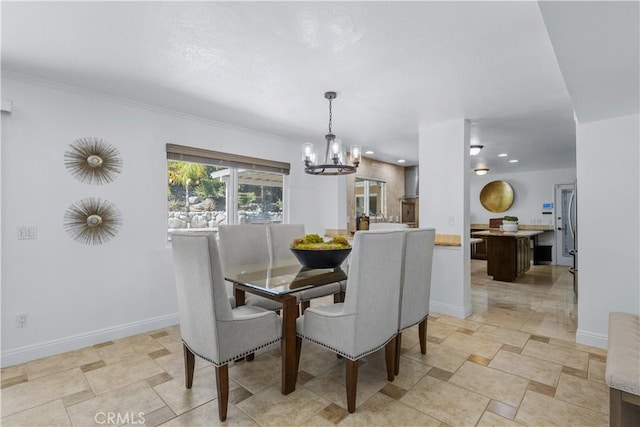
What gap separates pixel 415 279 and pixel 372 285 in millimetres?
670

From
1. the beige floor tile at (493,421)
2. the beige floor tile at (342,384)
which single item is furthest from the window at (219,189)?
the beige floor tile at (493,421)

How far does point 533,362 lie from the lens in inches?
99.4

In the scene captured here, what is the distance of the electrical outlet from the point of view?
254cm

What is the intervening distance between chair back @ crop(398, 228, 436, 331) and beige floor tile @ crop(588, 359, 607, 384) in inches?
47.3

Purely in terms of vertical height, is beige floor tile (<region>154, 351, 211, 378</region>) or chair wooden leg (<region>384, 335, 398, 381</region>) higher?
chair wooden leg (<region>384, 335, 398, 381</region>)

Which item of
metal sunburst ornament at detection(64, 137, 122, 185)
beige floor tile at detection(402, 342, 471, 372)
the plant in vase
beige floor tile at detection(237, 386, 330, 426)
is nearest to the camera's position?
beige floor tile at detection(237, 386, 330, 426)

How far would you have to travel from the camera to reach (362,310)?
1885mm

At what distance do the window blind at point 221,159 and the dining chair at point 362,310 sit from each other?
2367mm

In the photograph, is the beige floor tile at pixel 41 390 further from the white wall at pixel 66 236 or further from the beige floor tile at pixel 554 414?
the beige floor tile at pixel 554 414

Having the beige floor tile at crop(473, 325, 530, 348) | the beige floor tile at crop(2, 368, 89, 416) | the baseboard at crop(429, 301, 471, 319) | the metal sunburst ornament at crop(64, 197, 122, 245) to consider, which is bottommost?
the beige floor tile at crop(473, 325, 530, 348)

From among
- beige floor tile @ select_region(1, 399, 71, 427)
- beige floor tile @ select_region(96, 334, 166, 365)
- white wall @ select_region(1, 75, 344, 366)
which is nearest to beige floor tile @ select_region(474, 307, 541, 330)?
beige floor tile @ select_region(96, 334, 166, 365)

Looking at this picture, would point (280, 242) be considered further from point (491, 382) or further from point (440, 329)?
point (491, 382)

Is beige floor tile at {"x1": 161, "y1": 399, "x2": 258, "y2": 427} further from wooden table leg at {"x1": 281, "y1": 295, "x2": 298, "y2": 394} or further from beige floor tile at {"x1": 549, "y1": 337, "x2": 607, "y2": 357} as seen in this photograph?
beige floor tile at {"x1": 549, "y1": 337, "x2": 607, "y2": 357}

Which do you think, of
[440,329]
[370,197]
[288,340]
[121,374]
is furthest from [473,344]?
[370,197]
